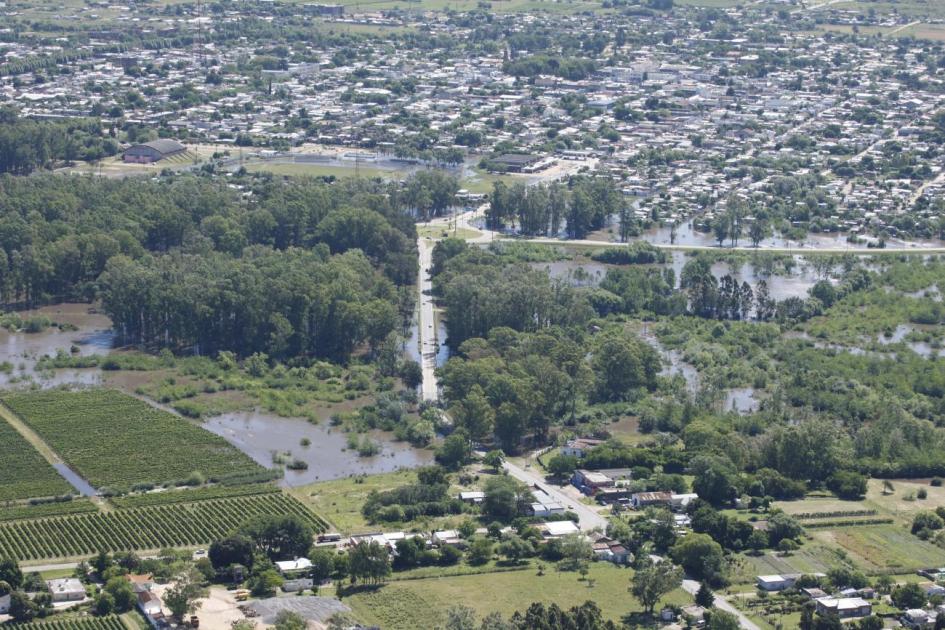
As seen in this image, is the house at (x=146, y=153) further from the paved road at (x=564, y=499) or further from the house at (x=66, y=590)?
the house at (x=66, y=590)

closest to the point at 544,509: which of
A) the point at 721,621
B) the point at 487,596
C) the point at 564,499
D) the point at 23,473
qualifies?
the point at 564,499

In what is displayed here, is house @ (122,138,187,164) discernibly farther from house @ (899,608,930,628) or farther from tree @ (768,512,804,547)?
house @ (899,608,930,628)

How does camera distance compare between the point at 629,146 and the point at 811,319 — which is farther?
the point at 629,146

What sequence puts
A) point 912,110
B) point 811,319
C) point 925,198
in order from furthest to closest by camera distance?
point 912,110
point 925,198
point 811,319

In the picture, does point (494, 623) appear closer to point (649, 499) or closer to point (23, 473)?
point (649, 499)

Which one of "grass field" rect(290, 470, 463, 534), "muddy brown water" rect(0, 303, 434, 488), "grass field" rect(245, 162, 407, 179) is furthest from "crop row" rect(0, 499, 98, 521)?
"grass field" rect(245, 162, 407, 179)

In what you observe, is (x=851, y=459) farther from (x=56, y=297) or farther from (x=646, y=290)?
(x=56, y=297)

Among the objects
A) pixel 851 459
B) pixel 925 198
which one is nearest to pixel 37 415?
pixel 851 459
